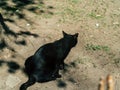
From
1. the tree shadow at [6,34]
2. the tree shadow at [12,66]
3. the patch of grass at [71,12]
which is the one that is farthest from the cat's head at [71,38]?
the tree shadow at [12,66]

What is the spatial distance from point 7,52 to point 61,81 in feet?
4.54

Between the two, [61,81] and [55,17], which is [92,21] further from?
[61,81]

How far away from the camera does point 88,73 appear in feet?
20.2

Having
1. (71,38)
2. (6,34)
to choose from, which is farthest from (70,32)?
(6,34)

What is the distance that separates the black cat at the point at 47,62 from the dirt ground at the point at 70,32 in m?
0.12

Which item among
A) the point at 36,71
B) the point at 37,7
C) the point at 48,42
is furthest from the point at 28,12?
the point at 36,71

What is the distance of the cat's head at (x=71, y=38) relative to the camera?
6508 millimetres

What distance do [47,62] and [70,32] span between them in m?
1.45

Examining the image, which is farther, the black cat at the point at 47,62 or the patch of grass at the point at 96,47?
the patch of grass at the point at 96,47

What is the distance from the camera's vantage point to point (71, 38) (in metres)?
6.56

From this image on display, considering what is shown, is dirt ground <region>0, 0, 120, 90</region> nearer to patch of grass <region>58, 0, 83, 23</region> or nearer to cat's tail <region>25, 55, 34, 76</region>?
patch of grass <region>58, 0, 83, 23</region>

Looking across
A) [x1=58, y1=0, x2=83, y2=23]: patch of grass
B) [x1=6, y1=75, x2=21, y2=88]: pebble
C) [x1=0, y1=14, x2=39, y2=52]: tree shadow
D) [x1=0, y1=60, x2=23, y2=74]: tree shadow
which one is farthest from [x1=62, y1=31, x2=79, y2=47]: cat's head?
[x1=6, y1=75, x2=21, y2=88]: pebble

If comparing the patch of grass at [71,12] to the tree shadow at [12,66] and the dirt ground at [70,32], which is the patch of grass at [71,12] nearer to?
the dirt ground at [70,32]

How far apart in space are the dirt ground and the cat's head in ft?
0.45
